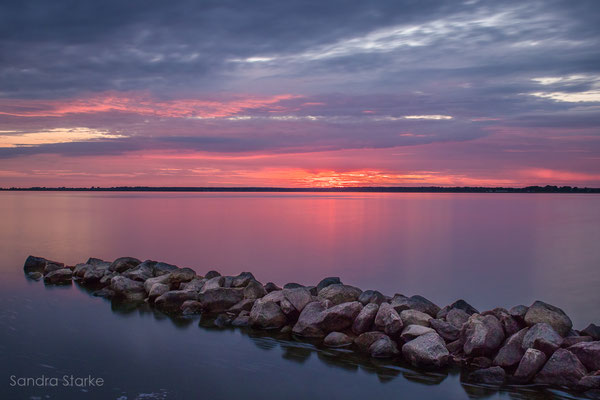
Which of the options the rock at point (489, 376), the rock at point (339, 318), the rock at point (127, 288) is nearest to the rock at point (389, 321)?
the rock at point (339, 318)

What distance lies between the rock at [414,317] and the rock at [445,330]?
0.16 meters

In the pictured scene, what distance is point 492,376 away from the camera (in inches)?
295

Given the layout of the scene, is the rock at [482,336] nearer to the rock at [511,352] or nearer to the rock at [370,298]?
the rock at [511,352]

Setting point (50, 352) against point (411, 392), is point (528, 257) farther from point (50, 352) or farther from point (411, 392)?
point (50, 352)

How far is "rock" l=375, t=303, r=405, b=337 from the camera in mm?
9062

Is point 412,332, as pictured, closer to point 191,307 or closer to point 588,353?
point 588,353

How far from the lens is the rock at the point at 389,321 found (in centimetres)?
906

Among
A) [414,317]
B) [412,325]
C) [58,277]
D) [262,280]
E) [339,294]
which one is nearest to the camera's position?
[412,325]

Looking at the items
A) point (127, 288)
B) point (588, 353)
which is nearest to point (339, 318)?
point (588, 353)

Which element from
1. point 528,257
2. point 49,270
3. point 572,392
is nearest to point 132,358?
point 572,392

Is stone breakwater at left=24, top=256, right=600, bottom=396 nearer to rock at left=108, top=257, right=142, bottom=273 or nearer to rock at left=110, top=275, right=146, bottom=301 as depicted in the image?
rock at left=110, top=275, right=146, bottom=301

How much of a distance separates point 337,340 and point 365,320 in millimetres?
684

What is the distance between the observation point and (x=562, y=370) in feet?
24.1

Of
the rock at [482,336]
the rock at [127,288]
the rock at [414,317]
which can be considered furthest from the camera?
the rock at [127,288]
